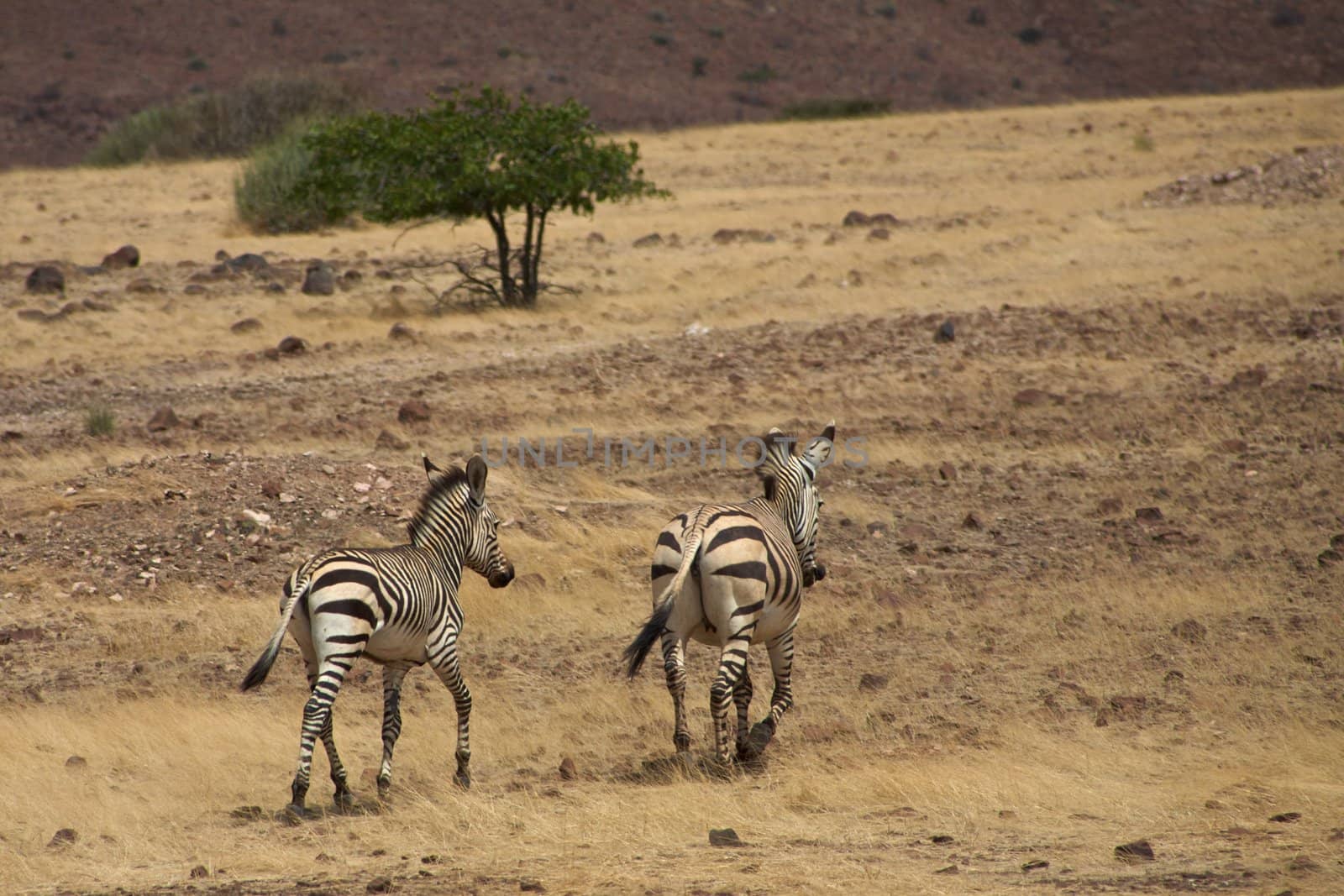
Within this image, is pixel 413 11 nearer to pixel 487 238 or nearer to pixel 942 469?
pixel 487 238

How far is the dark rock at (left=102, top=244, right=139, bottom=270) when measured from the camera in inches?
944

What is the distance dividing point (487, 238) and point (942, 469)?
48.8ft

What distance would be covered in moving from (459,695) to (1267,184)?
25.0m

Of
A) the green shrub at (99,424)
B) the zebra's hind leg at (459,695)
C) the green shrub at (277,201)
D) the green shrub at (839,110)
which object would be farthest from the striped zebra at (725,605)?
the green shrub at (839,110)

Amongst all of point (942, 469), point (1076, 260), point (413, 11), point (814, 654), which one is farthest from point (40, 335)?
point (413, 11)

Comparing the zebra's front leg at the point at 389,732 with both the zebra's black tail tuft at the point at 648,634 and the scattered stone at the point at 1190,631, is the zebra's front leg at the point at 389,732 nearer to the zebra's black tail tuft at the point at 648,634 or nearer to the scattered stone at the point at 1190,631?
the zebra's black tail tuft at the point at 648,634

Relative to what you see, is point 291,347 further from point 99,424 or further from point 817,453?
point 817,453

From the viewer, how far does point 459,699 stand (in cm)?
767

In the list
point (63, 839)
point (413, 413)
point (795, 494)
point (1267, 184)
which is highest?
point (1267, 184)

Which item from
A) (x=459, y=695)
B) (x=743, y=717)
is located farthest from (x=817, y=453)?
(x=459, y=695)

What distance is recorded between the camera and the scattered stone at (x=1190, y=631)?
33.0ft

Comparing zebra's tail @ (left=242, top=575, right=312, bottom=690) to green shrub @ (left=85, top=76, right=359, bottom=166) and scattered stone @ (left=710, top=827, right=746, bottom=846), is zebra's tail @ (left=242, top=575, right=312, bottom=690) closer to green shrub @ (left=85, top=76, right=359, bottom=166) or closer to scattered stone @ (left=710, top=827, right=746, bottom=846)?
scattered stone @ (left=710, top=827, right=746, bottom=846)

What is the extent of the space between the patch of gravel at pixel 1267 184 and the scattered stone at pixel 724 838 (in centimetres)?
2391

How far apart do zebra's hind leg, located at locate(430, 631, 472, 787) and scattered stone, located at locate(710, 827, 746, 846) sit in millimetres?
1704
